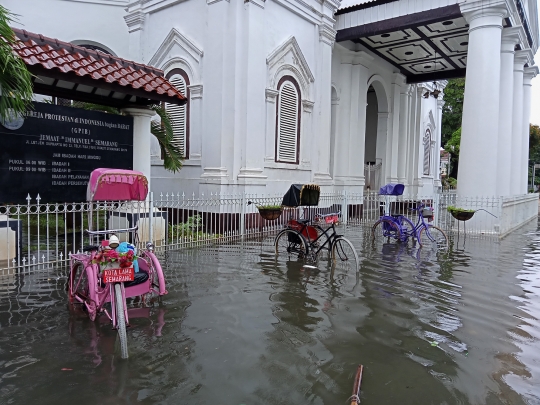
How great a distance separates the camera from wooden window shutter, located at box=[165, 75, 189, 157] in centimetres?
1305

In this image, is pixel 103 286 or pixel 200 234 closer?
pixel 103 286

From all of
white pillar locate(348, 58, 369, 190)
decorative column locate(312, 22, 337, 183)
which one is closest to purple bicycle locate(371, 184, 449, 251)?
decorative column locate(312, 22, 337, 183)

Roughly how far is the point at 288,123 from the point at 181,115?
3.41 m

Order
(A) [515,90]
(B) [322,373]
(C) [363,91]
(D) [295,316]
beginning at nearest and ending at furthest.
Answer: (B) [322,373] < (D) [295,316] < (A) [515,90] < (C) [363,91]

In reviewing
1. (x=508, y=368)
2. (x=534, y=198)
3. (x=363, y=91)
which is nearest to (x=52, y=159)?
(x=508, y=368)

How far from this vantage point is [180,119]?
43.3ft

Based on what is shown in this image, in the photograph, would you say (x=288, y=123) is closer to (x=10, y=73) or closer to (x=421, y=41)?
(x=421, y=41)

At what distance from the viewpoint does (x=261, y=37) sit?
12305mm

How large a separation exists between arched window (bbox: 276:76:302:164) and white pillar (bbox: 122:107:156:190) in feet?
16.9

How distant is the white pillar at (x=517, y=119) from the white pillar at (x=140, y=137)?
14012 mm

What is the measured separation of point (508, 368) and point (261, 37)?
10.8 meters

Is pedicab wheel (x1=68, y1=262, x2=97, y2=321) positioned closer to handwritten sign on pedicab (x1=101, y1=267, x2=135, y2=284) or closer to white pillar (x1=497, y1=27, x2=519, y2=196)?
handwritten sign on pedicab (x1=101, y1=267, x2=135, y2=284)

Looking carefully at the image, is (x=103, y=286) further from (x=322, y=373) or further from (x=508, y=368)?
(x=508, y=368)

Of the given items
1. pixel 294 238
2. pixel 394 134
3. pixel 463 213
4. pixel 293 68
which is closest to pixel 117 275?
pixel 294 238
